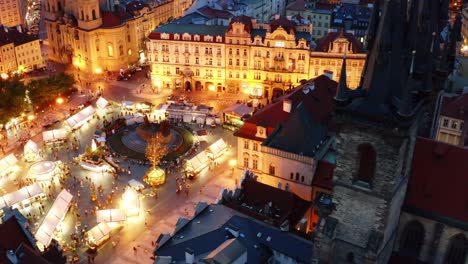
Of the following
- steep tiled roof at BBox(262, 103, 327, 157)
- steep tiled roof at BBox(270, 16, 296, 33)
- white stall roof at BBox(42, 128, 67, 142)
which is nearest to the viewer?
steep tiled roof at BBox(262, 103, 327, 157)

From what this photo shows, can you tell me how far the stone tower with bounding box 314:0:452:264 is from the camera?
35.3 metres

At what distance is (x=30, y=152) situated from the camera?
87.5 meters

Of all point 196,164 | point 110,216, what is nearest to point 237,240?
point 110,216

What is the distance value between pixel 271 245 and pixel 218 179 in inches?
1215

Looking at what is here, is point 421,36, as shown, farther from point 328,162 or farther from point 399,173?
point 328,162

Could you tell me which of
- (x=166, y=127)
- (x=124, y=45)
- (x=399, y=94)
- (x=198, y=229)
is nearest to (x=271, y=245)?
(x=198, y=229)

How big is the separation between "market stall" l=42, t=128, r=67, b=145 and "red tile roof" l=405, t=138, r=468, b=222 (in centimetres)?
6553

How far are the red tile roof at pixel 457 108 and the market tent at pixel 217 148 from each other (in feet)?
115

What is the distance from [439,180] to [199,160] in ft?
146

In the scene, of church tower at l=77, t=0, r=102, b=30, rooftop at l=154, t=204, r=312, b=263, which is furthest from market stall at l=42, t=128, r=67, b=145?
rooftop at l=154, t=204, r=312, b=263

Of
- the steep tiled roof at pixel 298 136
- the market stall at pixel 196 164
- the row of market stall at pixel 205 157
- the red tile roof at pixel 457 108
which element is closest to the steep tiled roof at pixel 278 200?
the steep tiled roof at pixel 298 136

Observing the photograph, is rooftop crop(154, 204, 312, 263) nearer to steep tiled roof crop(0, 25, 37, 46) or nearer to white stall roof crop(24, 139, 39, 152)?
white stall roof crop(24, 139, 39, 152)

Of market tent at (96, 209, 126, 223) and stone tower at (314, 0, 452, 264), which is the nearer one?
stone tower at (314, 0, 452, 264)

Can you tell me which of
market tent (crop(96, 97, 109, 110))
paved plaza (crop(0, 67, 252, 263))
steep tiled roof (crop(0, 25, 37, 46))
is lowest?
paved plaza (crop(0, 67, 252, 263))
